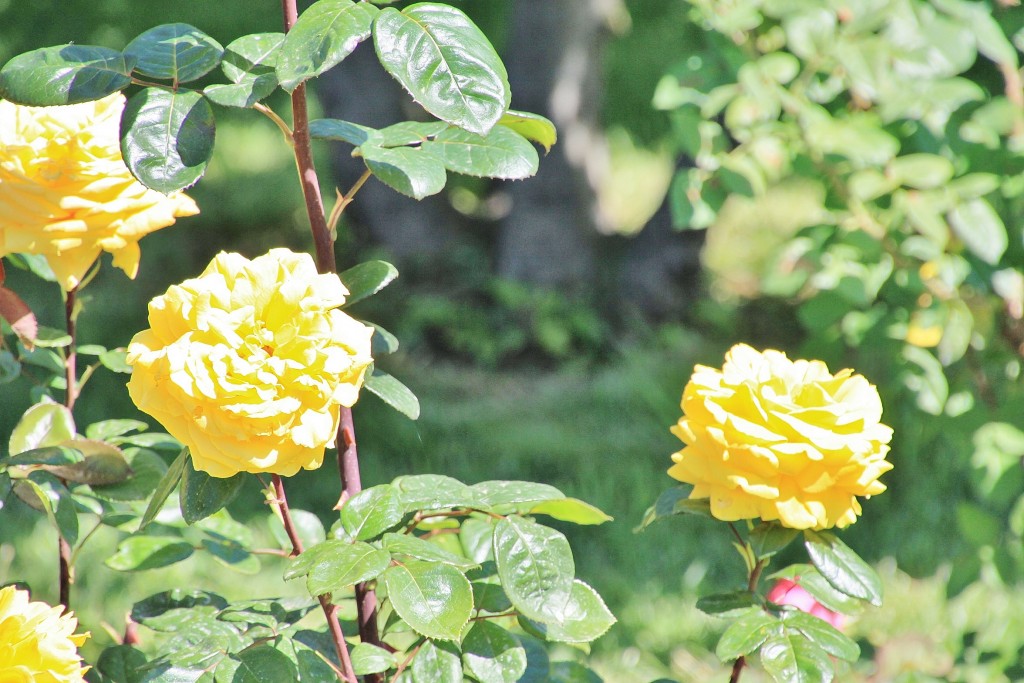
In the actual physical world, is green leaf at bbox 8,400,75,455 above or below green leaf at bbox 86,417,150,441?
above

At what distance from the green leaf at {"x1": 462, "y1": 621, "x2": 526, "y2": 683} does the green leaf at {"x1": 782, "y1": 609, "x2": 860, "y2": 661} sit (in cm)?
22

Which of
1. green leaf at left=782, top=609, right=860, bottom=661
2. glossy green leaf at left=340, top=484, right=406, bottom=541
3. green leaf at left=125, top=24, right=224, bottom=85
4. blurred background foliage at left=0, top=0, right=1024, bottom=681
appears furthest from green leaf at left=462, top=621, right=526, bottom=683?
blurred background foliage at left=0, top=0, right=1024, bottom=681

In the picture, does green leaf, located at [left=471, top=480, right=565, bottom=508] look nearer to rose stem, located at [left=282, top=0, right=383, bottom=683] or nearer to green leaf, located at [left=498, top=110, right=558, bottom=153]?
rose stem, located at [left=282, top=0, right=383, bottom=683]

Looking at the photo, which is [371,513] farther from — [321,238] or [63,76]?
[63,76]

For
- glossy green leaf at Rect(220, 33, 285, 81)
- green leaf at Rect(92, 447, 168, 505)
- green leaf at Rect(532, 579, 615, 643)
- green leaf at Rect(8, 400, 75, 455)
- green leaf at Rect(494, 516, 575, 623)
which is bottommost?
green leaf at Rect(532, 579, 615, 643)

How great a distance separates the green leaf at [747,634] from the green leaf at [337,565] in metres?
0.27

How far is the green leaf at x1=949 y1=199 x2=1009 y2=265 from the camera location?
4.59ft

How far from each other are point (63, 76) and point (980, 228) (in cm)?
119

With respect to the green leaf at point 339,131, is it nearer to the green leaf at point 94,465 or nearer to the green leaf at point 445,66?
the green leaf at point 445,66

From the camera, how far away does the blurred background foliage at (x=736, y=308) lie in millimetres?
1494

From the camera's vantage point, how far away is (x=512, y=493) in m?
0.74

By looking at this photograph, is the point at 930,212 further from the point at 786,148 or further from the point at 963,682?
the point at 963,682

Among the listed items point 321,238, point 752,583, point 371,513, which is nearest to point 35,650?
point 371,513

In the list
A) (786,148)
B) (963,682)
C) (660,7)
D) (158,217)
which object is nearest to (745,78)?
(786,148)
